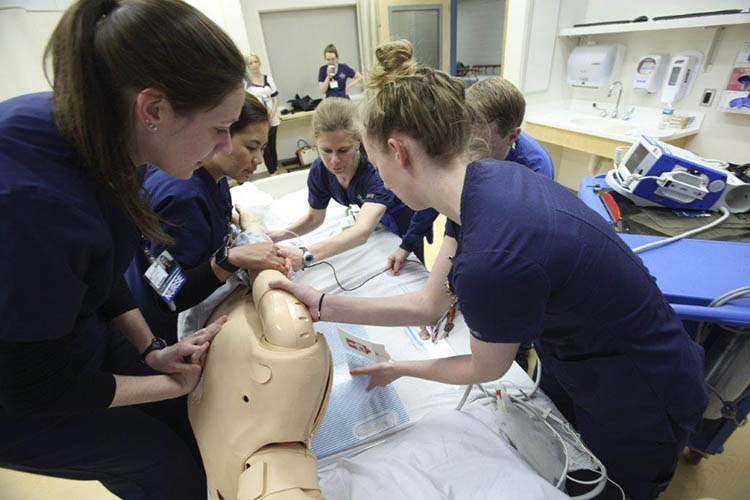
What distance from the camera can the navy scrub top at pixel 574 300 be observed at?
669 millimetres

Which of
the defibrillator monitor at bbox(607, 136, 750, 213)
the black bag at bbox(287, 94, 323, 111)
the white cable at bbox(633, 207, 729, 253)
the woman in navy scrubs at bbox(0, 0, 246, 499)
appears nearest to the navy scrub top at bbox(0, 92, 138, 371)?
the woman in navy scrubs at bbox(0, 0, 246, 499)

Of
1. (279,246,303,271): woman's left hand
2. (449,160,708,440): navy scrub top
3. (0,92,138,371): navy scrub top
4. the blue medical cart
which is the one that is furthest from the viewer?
(279,246,303,271): woman's left hand

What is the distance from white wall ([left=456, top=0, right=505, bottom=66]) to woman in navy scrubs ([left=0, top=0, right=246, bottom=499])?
6.08 meters

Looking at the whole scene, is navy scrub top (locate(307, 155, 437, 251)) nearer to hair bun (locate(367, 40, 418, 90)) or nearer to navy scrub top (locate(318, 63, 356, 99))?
hair bun (locate(367, 40, 418, 90))

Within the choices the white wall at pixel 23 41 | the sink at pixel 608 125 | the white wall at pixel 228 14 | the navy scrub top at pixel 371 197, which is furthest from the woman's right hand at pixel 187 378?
the white wall at pixel 228 14

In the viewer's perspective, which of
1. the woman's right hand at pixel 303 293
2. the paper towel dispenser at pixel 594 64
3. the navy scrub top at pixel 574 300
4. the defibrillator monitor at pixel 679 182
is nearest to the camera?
the navy scrub top at pixel 574 300

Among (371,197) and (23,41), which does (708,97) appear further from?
(23,41)

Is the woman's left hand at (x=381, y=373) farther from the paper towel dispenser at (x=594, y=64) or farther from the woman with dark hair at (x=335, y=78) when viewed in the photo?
the woman with dark hair at (x=335, y=78)

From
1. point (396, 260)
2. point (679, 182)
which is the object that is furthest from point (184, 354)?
point (679, 182)

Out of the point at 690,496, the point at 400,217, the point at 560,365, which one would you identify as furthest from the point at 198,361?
the point at 690,496

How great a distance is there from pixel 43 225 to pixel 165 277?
0.40m

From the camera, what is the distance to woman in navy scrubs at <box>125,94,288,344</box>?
3.39 feet

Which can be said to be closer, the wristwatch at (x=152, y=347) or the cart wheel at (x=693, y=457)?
the wristwatch at (x=152, y=347)

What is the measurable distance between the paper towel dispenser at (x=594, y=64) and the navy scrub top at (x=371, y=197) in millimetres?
2390
